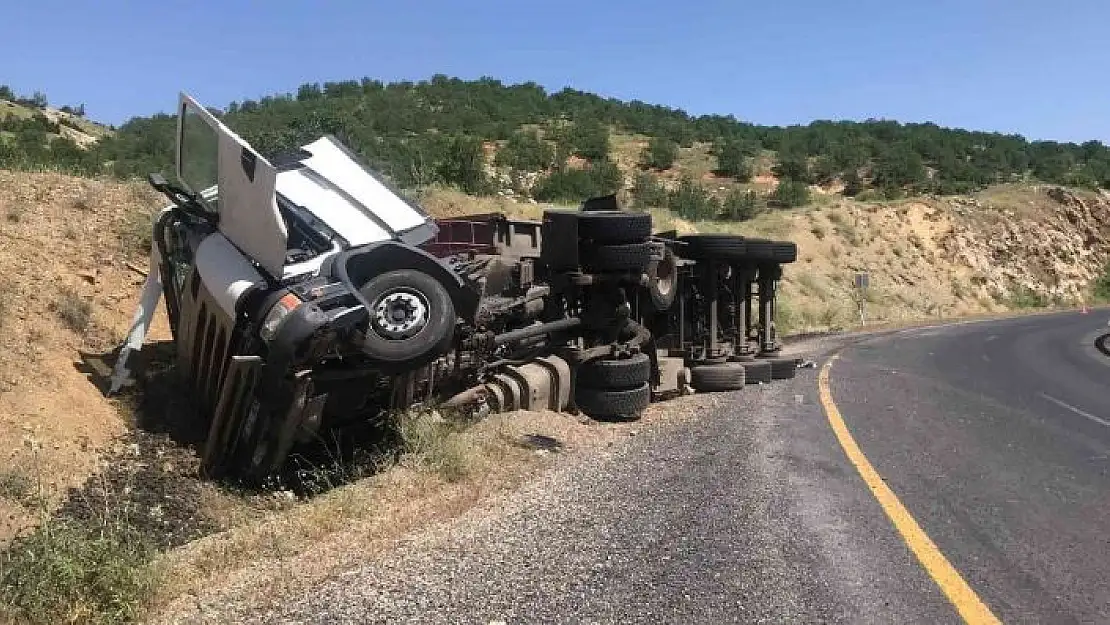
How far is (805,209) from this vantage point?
4550 cm

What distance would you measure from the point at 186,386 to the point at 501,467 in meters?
3.78

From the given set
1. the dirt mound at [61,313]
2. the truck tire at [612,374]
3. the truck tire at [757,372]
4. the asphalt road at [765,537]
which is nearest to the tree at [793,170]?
the truck tire at [757,372]

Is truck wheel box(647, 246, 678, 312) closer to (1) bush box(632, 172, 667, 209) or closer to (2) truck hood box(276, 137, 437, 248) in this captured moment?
(2) truck hood box(276, 137, 437, 248)

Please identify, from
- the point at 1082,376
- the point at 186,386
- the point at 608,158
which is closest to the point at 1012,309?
the point at 608,158

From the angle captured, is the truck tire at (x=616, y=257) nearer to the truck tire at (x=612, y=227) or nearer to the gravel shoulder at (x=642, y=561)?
the truck tire at (x=612, y=227)

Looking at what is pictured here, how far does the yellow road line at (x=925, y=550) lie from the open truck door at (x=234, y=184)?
4345mm

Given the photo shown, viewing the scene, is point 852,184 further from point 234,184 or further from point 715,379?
point 234,184

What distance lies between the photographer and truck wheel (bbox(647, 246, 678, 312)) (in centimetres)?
1037

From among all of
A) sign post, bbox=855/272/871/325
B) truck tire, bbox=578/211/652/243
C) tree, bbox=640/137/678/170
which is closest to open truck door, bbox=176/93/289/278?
truck tire, bbox=578/211/652/243

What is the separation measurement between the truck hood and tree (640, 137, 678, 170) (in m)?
46.9

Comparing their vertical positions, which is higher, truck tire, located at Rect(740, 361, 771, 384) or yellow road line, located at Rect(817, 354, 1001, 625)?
yellow road line, located at Rect(817, 354, 1001, 625)

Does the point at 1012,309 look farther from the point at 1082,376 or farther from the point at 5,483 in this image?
the point at 5,483

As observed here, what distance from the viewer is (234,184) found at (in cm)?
693

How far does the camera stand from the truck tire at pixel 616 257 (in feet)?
29.9
